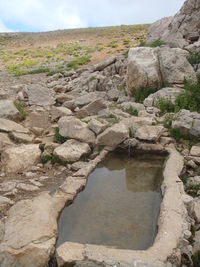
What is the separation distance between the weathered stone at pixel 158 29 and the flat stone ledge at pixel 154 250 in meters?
14.1

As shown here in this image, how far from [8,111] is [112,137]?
15.4ft

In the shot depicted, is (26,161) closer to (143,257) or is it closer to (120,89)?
(143,257)

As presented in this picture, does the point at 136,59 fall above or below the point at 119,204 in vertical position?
above

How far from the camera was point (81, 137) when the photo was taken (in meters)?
8.80

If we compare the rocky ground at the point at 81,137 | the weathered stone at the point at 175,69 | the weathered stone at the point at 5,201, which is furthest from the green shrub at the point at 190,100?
the weathered stone at the point at 5,201

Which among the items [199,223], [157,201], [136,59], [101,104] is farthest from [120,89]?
[199,223]

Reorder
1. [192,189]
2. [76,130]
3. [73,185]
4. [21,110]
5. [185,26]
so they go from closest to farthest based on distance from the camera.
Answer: [73,185] < [192,189] < [76,130] < [21,110] < [185,26]

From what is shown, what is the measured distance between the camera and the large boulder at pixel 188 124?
8953 millimetres

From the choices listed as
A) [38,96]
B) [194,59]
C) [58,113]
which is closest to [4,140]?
[58,113]

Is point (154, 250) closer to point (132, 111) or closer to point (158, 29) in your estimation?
point (132, 111)

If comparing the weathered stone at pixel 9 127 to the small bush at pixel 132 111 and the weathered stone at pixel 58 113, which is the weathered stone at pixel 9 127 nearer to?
the weathered stone at pixel 58 113

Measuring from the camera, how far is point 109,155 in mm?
8555

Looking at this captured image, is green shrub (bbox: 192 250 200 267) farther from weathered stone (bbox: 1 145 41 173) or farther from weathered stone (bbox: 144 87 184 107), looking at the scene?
weathered stone (bbox: 144 87 184 107)

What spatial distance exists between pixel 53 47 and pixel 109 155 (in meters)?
26.8
